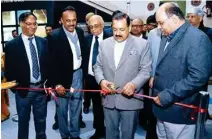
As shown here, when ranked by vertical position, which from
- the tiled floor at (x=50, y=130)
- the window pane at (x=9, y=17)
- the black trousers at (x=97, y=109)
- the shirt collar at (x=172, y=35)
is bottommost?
the tiled floor at (x=50, y=130)

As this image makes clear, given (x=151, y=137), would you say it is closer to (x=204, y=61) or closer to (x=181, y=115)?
(x=181, y=115)

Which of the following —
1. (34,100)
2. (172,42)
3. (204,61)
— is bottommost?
(34,100)

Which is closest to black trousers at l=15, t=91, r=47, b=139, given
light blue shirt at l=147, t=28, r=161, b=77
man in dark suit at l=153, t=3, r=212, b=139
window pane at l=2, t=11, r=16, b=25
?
light blue shirt at l=147, t=28, r=161, b=77

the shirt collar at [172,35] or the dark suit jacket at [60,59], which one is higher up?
the shirt collar at [172,35]

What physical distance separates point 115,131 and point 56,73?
3.18ft

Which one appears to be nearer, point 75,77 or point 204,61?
point 204,61

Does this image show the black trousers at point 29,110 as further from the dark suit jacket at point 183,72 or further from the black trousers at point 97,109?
the dark suit jacket at point 183,72

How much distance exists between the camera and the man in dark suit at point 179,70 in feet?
6.80

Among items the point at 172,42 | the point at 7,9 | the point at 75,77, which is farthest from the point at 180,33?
the point at 7,9

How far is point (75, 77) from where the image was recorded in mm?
3369

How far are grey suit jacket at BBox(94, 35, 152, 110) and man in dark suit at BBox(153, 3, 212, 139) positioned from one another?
272mm

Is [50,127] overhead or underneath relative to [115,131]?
underneath

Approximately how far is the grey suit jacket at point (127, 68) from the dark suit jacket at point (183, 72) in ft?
0.93

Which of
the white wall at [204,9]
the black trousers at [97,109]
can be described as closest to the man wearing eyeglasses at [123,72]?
the black trousers at [97,109]
